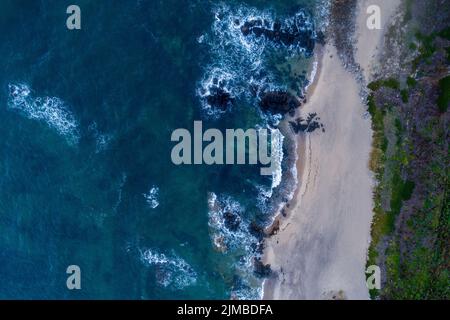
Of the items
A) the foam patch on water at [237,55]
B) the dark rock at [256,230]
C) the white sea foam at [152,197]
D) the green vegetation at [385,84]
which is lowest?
the dark rock at [256,230]

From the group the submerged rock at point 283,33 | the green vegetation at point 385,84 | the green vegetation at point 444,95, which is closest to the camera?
the green vegetation at point 444,95

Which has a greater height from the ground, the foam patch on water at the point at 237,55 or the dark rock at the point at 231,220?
the foam patch on water at the point at 237,55

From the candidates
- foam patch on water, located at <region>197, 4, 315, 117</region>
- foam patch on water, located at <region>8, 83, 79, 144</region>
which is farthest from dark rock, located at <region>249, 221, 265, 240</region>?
foam patch on water, located at <region>8, 83, 79, 144</region>

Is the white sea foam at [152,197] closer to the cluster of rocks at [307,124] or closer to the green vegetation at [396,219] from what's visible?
the cluster of rocks at [307,124]

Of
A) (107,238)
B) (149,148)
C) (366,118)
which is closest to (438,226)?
(366,118)

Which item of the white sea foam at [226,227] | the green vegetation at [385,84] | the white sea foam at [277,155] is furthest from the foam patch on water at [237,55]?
the white sea foam at [226,227]

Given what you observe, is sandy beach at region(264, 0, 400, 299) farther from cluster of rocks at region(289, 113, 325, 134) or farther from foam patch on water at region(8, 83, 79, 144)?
foam patch on water at region(8, 83, 79, 144)
